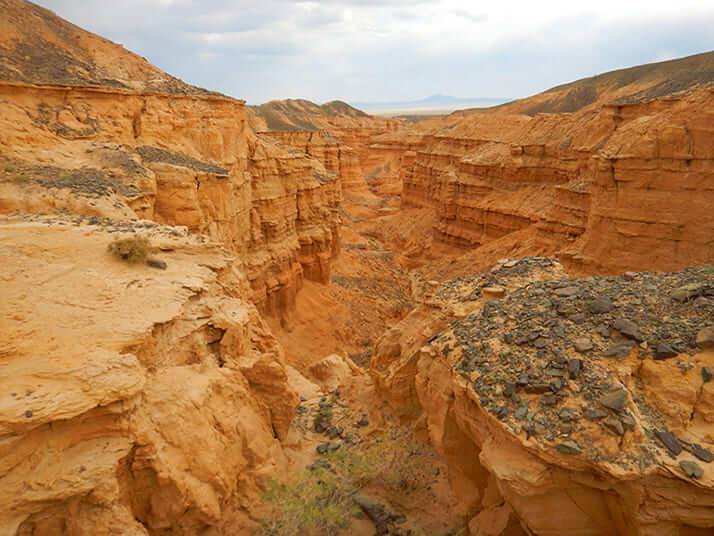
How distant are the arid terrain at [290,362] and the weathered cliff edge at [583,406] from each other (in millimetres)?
31

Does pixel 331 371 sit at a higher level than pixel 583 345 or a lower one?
lower

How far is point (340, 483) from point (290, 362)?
9585 millimetres

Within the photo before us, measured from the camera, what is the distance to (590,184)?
72.2 ft

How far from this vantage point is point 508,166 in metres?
29.0

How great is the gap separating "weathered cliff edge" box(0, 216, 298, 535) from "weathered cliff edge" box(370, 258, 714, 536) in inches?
136

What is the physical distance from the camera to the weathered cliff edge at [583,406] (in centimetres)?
501

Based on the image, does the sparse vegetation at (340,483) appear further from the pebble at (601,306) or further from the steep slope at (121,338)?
the pebble at (601,306)

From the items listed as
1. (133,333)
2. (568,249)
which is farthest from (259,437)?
(568,249)

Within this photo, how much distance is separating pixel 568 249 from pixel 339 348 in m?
11.2

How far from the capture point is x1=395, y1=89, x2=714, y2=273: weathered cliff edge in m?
15.1

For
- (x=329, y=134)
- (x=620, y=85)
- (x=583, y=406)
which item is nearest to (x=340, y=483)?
(x=583, y=406)

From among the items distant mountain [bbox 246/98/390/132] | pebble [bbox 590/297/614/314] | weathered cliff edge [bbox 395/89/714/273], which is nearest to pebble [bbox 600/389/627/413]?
pebble [bbox 590/297/614/314]

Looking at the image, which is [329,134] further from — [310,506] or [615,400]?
[615,400]

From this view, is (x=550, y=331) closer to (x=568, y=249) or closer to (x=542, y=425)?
(x=542, y=425)
